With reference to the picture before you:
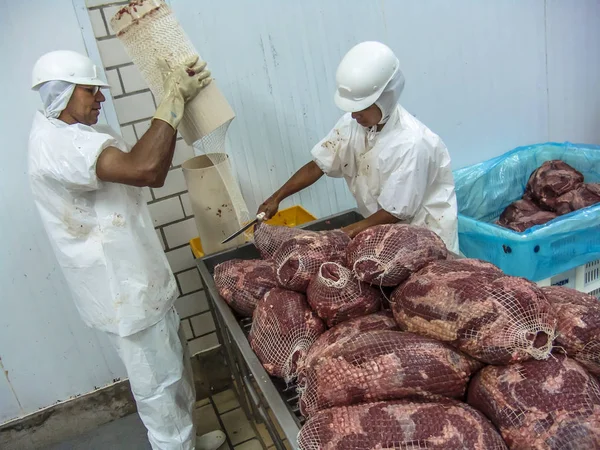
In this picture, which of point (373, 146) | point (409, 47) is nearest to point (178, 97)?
point (373, 146)

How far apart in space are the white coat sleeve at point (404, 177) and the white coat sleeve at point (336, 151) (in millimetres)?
229

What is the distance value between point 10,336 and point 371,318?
173cm

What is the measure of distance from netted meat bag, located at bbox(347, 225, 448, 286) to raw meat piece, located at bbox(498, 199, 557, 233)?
1.36 m

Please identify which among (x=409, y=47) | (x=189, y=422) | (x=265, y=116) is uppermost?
(x=409, y=47)

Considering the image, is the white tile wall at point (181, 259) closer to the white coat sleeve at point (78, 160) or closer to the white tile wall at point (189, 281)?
the white tile wall at point (189, 281)

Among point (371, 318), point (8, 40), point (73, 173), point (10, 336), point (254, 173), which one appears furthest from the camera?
point (254, 173)

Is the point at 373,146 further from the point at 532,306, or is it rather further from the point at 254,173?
the point at 532,306

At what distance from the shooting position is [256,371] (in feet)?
4.07

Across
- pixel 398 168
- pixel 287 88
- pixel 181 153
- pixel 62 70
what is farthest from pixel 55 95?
pixel 398 168

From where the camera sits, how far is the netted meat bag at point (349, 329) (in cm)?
111

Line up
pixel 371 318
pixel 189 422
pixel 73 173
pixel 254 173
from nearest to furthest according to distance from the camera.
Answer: pixel 371 318
pixel 73 173
pixel 189 422
pixel 254 173

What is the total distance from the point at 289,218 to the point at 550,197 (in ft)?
4.41

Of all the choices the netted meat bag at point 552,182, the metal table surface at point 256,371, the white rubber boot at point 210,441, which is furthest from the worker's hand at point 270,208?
the netted meat bag at point 552,182

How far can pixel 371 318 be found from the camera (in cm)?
118
